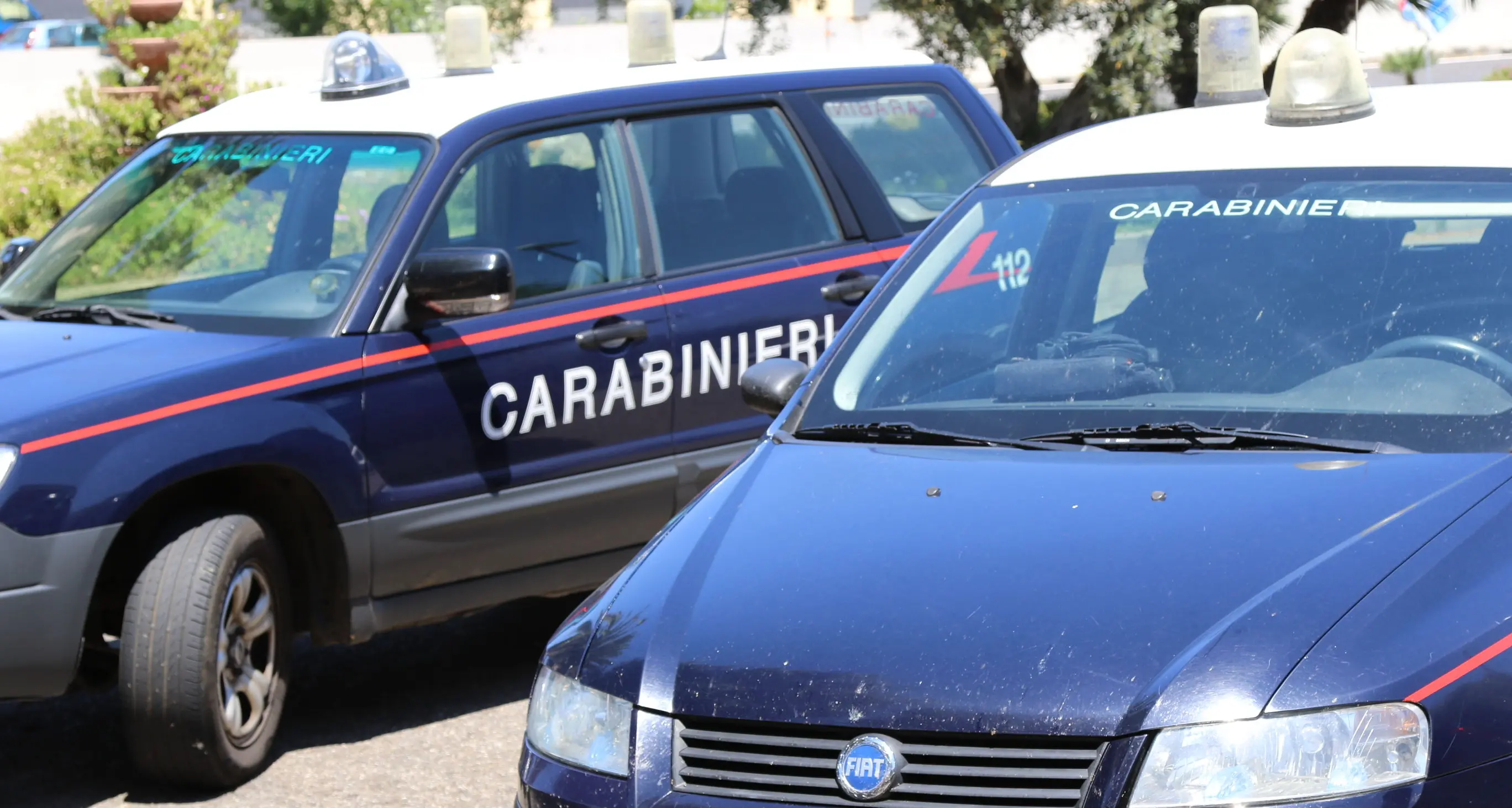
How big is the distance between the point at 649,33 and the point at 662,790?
4.35m

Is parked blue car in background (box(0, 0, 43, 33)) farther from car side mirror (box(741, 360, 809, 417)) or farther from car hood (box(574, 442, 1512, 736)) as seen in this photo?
car hood (box(574, 442, 1512, 736))

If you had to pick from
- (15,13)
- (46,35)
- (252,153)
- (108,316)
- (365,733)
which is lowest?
(15,13)

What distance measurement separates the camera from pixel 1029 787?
2.58 m

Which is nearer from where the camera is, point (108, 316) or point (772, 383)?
point (772, 383)

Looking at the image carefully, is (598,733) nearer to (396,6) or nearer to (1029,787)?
(1029,787)

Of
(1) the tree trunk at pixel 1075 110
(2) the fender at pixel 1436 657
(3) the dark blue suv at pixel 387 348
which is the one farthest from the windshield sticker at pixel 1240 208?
(1) the tree trunk at pixel 1075 110

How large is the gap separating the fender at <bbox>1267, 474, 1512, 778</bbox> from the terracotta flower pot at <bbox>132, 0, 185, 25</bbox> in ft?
44.7

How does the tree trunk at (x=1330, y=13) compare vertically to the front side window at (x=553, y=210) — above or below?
below

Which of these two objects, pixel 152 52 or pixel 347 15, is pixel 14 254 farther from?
pixel 347 15

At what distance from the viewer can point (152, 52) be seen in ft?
47.5

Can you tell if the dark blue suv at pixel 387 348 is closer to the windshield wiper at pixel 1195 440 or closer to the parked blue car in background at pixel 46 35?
the windshield wiper at pixel 1195 440

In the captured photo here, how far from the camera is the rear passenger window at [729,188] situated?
5.99 metres

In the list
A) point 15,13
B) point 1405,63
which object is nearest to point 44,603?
point 1405,63

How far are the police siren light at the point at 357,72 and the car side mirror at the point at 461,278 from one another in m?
1.05
